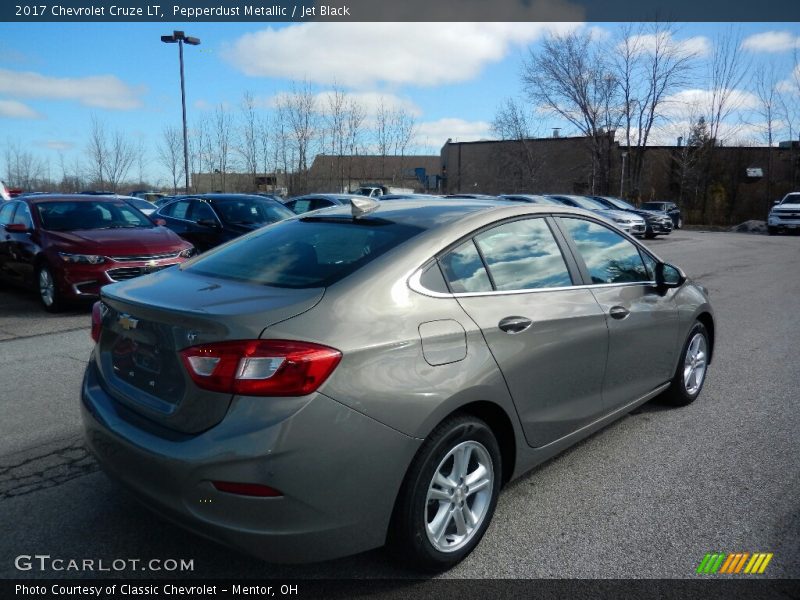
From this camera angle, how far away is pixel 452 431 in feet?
8.68

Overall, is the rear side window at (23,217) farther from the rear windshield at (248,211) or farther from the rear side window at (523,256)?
the rear side window at (523,256)

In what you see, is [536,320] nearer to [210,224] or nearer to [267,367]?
[267,367]

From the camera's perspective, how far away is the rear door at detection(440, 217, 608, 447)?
2.94 metres

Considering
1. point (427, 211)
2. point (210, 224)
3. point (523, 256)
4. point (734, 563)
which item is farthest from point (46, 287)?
point (734, 563)

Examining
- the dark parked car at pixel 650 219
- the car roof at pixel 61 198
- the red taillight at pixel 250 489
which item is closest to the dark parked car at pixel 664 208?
the dark parked car at pixel 650 219

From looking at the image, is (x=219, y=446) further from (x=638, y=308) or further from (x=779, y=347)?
(x=779, y=347)

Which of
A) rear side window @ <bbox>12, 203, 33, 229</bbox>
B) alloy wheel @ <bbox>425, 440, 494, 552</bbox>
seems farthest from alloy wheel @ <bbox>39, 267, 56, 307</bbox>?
alloy wheel @ <bbox>425, 440, 494, 552</bbox>

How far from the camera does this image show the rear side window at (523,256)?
10.4ft

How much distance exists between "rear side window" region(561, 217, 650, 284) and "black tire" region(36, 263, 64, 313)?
7.00 metres

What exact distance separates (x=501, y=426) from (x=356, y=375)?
3.19 feet

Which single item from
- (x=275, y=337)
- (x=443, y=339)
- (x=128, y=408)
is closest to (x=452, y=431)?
(x=443, y=339)

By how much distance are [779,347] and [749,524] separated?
4.52 meters

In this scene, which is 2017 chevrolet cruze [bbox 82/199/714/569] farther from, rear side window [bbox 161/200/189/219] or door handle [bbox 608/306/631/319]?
rear side window [bbox 161/200/189/219]

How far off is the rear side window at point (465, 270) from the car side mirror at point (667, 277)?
180 cm
